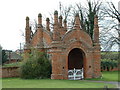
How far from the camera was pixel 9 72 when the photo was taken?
3456 cm

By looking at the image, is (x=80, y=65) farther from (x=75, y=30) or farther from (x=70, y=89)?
(x=70, y=89)

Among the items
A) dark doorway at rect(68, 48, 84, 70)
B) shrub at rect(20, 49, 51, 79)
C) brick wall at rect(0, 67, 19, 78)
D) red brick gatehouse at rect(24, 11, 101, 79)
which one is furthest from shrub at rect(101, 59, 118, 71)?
shrub at rect(20, 49, 51, 79)

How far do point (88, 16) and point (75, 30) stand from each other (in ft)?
71.2

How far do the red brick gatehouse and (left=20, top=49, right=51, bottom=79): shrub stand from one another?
115 cm

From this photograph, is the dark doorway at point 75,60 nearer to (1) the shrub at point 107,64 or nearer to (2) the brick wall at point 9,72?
(2) the brick wall at point 9,72

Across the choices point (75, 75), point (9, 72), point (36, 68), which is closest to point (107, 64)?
point (75, 75)

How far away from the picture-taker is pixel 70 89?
20281 millimetres

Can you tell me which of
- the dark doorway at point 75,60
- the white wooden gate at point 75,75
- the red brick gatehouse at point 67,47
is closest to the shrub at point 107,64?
the dark doorway at point 75,60

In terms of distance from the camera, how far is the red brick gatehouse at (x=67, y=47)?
29766 millimetres

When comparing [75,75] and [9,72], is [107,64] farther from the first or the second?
[9,72]

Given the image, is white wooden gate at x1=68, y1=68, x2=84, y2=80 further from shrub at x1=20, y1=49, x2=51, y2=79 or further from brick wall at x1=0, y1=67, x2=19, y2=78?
brick wall at x1=0, y1=67, x2=19, y2=78

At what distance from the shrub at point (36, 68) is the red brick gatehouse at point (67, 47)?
3.77ft

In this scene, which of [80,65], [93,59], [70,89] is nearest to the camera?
[70,89]

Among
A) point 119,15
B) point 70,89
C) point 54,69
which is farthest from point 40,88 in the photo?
point 119,15
